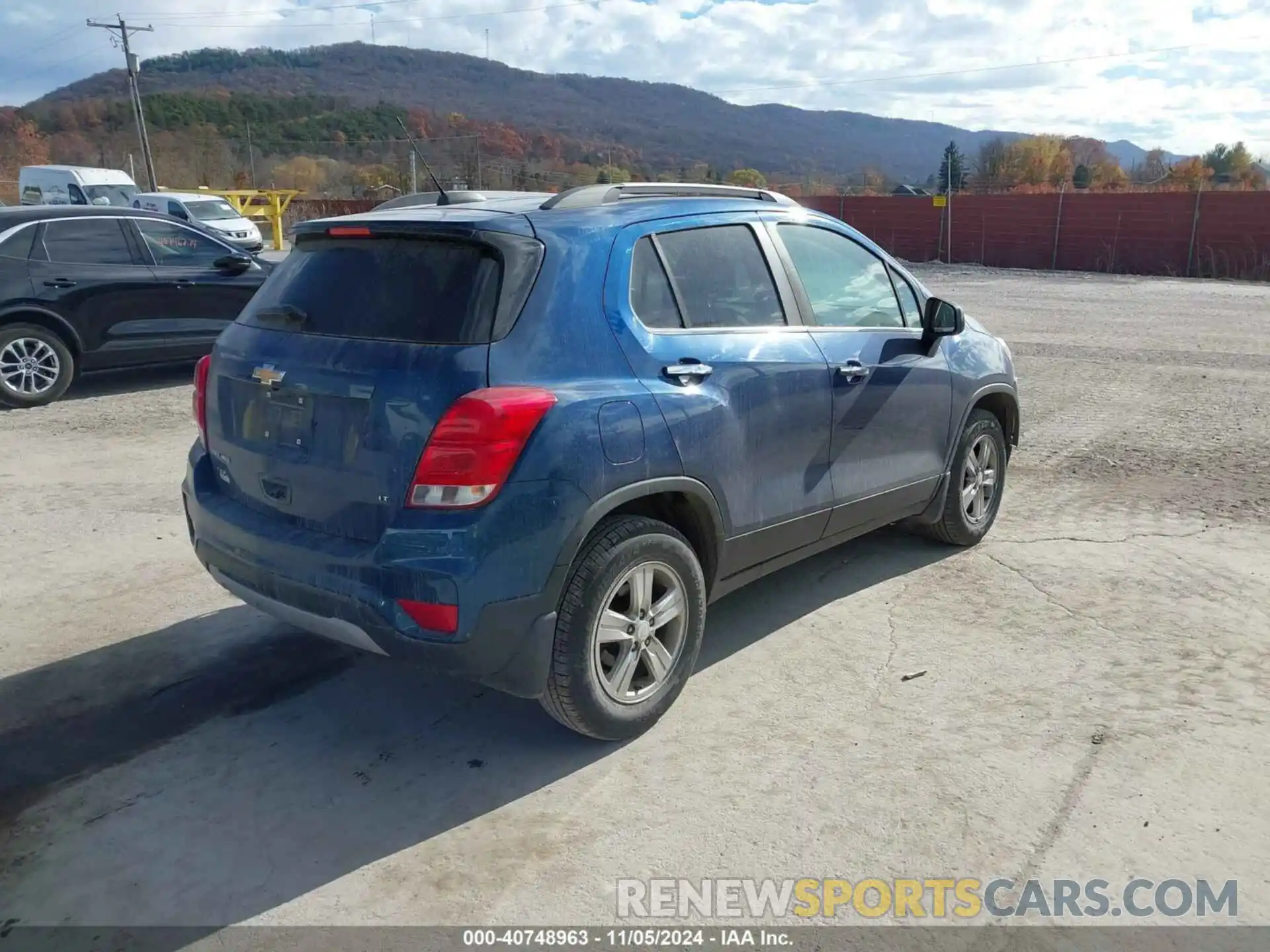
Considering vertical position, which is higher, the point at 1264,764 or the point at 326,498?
the point at 326,498

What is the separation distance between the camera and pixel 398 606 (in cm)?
314

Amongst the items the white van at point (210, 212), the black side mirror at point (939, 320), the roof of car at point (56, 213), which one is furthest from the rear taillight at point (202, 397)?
the white van at point (210, 212)

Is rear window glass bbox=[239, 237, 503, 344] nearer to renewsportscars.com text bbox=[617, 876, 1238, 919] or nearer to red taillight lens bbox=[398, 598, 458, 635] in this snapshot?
red taillight lens bbox=[398, 598, 458, 635]

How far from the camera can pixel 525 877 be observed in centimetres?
299

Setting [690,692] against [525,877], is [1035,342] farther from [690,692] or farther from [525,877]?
[525,877]

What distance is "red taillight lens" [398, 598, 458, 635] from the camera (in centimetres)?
311

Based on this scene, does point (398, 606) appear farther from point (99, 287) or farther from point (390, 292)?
point (99, 287)

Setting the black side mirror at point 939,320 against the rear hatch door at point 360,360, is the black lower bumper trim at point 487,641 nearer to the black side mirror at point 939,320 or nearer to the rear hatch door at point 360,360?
the rear hatch door at point 360,360

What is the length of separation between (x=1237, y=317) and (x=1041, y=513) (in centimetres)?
1322

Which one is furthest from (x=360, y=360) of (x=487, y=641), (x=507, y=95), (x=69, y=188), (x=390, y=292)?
(x=507, y=95)

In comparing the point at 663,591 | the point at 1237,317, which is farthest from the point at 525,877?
the point at 1237,317

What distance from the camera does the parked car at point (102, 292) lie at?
8.88 m

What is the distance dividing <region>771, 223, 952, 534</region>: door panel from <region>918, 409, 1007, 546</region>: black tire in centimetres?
22

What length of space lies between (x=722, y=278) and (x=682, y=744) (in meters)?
1.76
